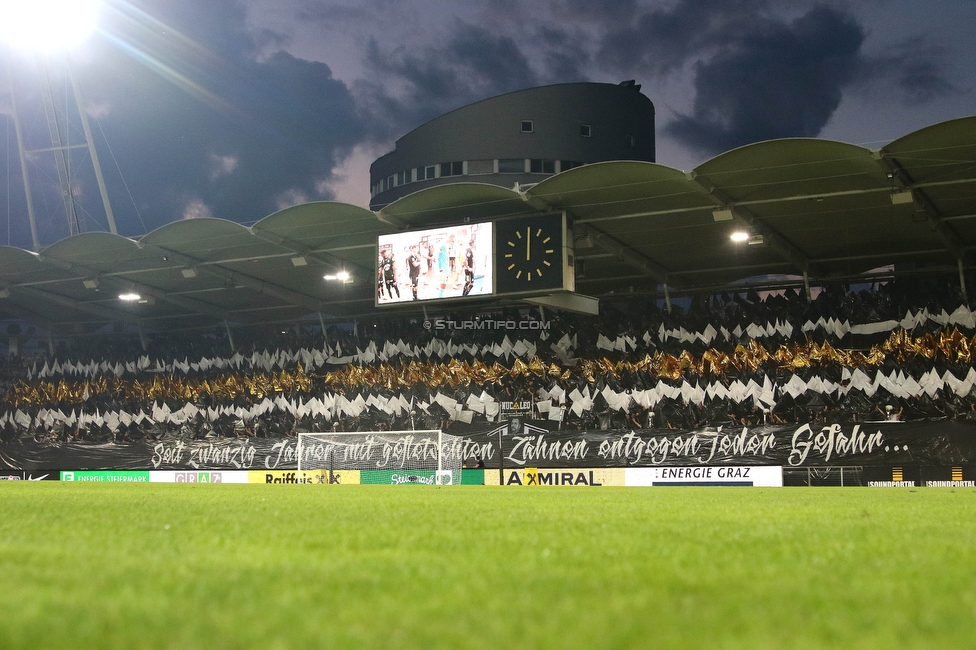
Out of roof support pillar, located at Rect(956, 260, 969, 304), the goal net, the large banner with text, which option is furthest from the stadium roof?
the goal net

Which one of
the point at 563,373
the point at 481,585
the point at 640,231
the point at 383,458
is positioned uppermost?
the point at 640,231

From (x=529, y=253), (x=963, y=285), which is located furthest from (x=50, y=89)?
(x=963, y=285)

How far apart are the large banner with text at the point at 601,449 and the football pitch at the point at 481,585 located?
51.6ft

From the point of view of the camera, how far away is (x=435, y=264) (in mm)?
23594

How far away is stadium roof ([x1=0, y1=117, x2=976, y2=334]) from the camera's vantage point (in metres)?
20.7

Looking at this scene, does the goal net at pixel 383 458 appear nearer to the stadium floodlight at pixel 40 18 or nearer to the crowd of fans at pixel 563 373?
the crowd of fans at pixel 563 373

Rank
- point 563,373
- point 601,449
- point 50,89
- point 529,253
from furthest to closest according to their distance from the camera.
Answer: point 50,89, point 563,373, point 601,449, point 529,253

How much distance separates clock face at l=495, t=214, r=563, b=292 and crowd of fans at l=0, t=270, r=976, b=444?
178 inches

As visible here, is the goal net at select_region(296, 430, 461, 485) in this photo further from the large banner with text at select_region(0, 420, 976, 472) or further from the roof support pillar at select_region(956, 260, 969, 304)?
the roof support pillar at select_region(956, 260, 969, 304)

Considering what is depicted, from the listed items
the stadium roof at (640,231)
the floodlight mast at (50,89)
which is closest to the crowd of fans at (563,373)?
the stadium roof at (640,231)

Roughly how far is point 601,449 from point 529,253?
546 cm

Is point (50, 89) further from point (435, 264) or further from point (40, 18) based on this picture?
point (435, 264)

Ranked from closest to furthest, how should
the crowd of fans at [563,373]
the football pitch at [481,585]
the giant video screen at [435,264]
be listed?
the football pitch at [481,585] → the giant video screen at [435,264] → the crowd of fans at [563,373]

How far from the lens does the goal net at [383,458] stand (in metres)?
24.8
